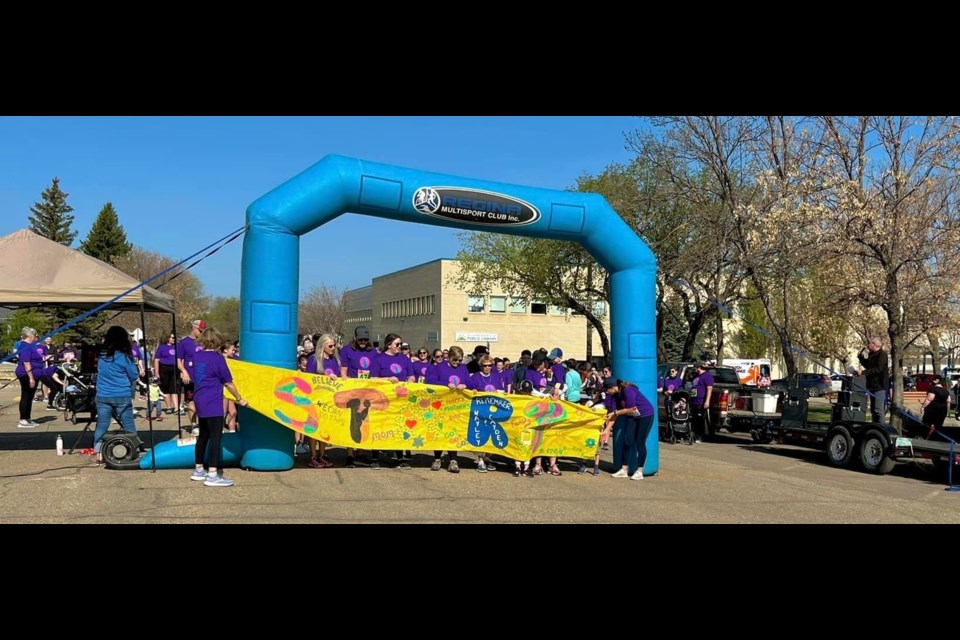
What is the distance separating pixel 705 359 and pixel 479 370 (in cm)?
852

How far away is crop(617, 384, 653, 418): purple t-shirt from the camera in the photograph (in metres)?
11.2

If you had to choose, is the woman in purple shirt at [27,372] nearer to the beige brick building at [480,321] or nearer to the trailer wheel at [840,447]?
the trailer wheel at [840,447]

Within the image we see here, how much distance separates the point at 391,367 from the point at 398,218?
2.12 m

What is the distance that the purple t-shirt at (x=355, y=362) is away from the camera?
11.5m

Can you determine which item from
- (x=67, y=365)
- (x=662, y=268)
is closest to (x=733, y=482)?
(x=67, y=365)

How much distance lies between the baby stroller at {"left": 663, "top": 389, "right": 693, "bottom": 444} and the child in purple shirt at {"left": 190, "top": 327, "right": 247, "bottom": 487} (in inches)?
392

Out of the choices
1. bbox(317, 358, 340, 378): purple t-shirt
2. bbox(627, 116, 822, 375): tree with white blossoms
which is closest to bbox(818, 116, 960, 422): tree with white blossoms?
bbox(627, 116, 822, 375): tree with white blossoms

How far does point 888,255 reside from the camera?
16250mm

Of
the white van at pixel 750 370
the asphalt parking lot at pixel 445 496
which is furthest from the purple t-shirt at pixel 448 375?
the white van at pixel 750 370

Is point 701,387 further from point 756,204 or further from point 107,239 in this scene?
point 107,239

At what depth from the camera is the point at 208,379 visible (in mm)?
8992

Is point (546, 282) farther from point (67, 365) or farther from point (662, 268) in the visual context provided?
point (67, 365)

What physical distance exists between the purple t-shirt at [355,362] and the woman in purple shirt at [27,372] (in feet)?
20.3

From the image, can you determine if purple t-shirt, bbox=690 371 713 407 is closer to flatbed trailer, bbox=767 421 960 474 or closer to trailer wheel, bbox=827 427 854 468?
flatbed trailer, bbox=767 421 960 474
